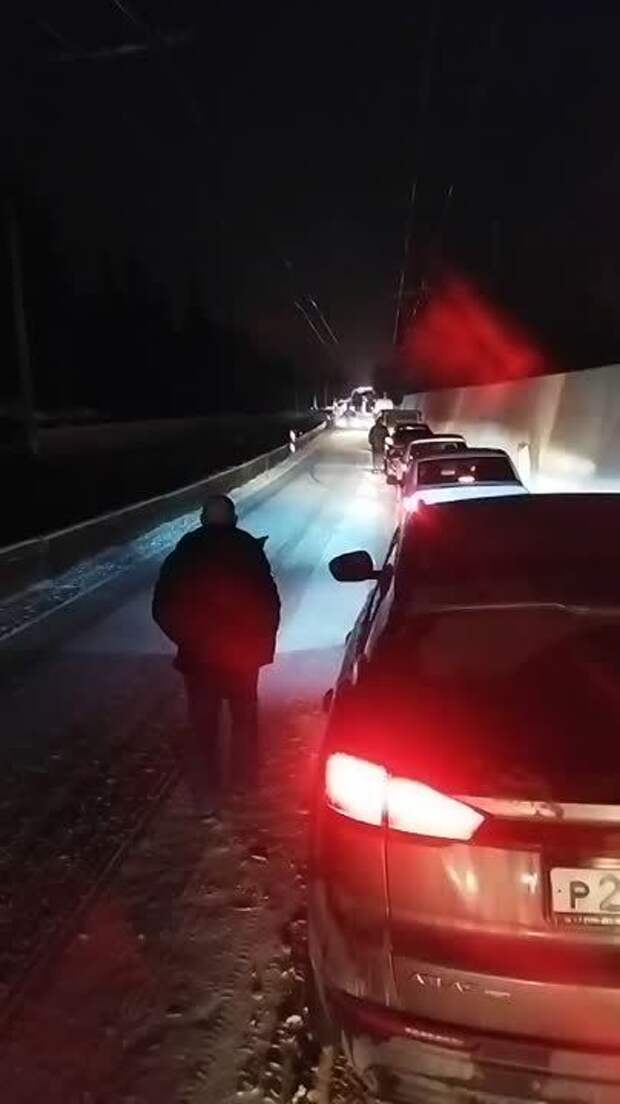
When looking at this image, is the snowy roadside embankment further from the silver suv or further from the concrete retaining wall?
the silver suv

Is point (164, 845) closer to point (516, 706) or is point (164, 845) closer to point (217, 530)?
point (217, 530)

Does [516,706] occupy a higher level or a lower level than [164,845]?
higher

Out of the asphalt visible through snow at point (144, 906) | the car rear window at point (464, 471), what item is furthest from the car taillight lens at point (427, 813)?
the car rear window at point (464, 471)

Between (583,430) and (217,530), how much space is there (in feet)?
70.3

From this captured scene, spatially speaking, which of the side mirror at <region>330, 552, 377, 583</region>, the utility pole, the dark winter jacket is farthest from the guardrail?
the utility pole

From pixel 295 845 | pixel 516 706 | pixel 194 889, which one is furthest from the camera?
pixel 295 845

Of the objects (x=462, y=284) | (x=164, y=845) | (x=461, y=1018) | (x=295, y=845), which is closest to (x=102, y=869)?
(x=164, y=845)

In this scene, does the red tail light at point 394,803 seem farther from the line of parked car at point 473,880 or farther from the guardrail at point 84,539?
the guardrail at point 84,539

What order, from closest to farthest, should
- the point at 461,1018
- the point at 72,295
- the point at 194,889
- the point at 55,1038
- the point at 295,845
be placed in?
the point at 461,1018
the point at 55,1038
the point at 194,889
the point at 295,845
the point at 72,295

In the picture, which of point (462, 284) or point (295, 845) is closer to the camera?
point (295, 845)

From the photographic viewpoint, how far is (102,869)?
17.8 ft

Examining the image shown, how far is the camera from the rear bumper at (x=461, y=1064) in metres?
2.82

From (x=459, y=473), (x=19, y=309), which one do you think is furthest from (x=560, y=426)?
(x=19, y=309)

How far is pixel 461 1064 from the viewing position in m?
2.89
